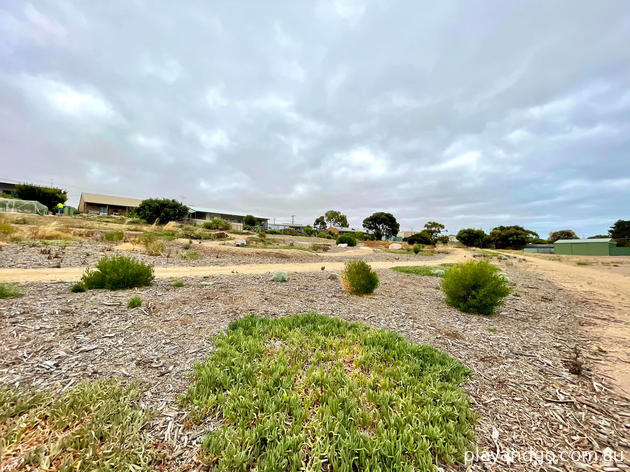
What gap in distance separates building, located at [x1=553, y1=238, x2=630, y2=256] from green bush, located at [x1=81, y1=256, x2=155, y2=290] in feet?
170

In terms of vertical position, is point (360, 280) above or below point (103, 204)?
below

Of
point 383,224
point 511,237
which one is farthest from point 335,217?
point 511,237

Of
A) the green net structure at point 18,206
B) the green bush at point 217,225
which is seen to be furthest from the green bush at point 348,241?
the green net structure at point 18,206

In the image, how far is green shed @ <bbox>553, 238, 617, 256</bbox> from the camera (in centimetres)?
3341

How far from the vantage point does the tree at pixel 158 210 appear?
37719 mm

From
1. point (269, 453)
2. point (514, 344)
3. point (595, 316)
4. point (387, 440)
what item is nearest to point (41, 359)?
point (269, 453)

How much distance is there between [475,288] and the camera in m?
Answer: 5.87

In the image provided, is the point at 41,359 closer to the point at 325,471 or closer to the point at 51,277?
the point at 325,471

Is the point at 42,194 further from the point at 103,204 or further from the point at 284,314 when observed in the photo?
the point at 284,314

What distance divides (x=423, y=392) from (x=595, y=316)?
21.5 feet

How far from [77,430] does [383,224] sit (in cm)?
6385

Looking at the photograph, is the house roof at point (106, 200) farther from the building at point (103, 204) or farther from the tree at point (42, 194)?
the tree at point (42, 194)

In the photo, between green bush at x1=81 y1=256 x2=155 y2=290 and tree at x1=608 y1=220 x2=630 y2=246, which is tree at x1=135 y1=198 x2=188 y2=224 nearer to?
green bush at x1=81 y1=256 x2=155 y2=290

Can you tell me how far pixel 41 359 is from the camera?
2768 mm
